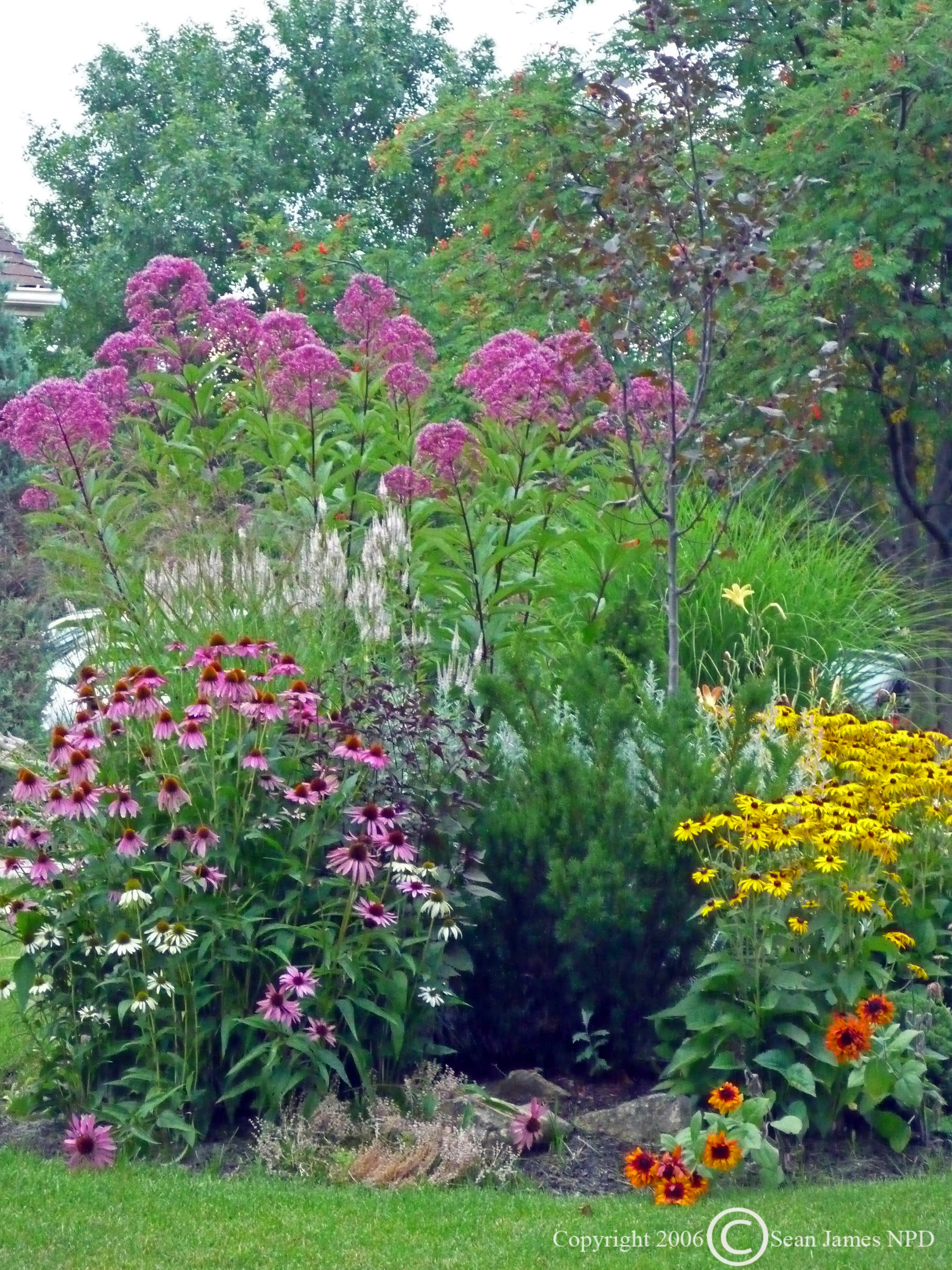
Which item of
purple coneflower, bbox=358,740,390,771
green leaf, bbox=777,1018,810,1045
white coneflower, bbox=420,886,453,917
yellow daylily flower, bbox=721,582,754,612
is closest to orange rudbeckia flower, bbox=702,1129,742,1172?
green leaf, bbox=777,1018,810,1045

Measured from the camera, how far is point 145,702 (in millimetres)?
4969

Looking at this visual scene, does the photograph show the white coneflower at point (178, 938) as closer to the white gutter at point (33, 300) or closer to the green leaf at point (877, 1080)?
the green leaf at point (877, 1080)

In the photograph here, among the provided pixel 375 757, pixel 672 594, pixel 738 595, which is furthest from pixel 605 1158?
pixel 738 595

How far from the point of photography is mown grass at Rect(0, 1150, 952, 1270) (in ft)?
12.5

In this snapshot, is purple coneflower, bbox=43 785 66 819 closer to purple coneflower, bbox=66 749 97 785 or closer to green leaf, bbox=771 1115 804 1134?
purple coneflower, bbox=66 749 97 785

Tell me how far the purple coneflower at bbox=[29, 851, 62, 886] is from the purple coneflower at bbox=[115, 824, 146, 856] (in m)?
0.22

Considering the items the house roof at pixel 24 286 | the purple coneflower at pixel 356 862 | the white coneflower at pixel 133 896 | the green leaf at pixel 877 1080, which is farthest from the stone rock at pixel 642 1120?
the house roof at pixel 24 286

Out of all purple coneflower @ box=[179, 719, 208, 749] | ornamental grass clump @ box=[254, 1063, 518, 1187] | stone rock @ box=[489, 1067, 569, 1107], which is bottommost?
stone rock @ box=[489, 1067, 569, 1107]

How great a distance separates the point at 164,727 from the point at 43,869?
1.84 ft

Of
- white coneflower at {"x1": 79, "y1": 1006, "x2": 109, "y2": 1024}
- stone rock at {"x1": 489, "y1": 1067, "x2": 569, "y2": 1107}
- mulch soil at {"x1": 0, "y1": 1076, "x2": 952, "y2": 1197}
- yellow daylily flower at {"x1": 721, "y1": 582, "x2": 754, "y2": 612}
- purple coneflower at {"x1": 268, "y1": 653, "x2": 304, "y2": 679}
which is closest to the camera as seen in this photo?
mulch soil at {"x1": 0, "y1": 1076, "x2": 952, "y2": 1197}

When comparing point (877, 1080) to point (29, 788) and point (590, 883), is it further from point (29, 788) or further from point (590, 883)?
point (29, 788)

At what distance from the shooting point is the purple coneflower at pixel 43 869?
4.89 metres

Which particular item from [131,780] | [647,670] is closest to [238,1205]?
[131,780]

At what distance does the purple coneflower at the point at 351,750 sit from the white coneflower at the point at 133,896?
705 millimetres
